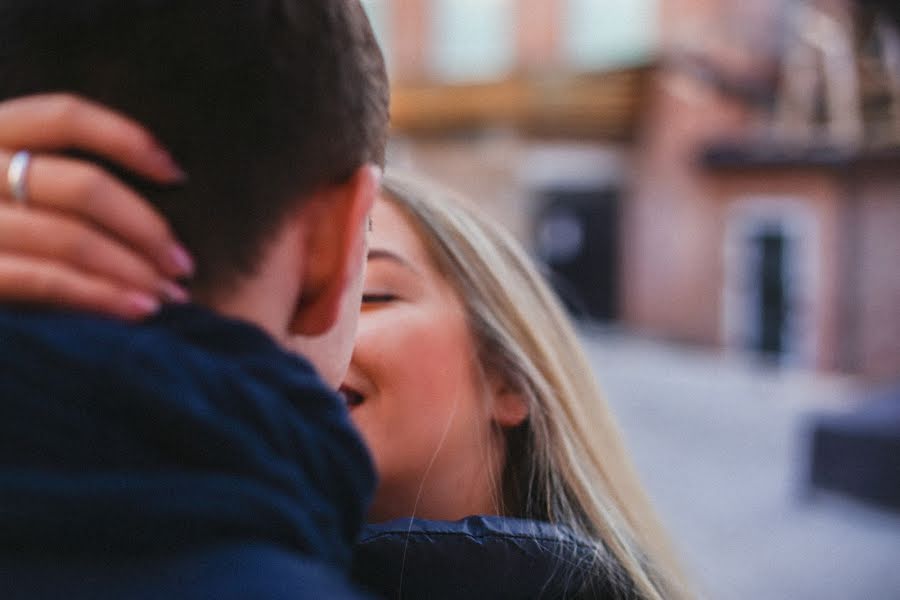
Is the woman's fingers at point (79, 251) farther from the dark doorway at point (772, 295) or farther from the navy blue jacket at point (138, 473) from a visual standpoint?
the dark doorway at point (772, 295)

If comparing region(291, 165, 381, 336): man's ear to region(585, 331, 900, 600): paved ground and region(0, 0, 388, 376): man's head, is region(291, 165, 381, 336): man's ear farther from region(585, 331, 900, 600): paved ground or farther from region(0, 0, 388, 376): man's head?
region(585, 331, 900, 600): paved ground

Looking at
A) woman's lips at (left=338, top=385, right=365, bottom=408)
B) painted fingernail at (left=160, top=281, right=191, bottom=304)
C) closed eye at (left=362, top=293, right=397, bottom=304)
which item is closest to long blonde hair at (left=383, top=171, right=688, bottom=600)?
closed eye at (left=362, top=293, right=397, bottom=304)

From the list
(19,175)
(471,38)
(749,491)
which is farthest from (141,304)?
(471,38)

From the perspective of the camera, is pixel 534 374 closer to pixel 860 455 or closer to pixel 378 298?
pixel 378 298

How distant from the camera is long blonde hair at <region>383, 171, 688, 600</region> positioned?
57.7 inches

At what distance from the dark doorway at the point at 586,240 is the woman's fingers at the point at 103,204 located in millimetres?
13642

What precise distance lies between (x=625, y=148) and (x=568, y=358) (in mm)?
12857

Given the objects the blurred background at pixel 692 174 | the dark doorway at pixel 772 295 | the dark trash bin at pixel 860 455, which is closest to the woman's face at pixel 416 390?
the dark trash bin at pixel 860 455

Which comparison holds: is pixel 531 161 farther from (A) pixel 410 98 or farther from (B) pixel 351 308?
(B) pixel 351 308

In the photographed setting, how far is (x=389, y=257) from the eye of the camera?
1530 millimetres

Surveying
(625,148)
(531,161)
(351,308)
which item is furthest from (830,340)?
(351,308)

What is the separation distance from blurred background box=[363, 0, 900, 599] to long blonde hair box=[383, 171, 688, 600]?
6.01m

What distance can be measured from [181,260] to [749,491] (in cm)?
605

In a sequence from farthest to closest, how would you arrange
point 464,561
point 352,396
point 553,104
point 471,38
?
point 471,38, point 553,104, point 352,396, point 464,561
